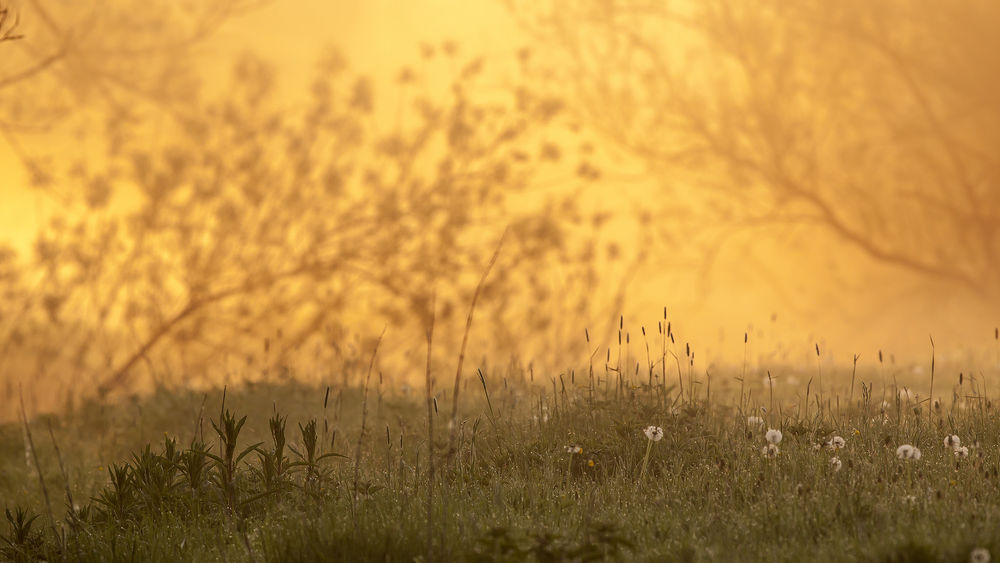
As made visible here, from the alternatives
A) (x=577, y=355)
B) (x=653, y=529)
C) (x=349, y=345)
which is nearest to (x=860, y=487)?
(x=653, y=529)

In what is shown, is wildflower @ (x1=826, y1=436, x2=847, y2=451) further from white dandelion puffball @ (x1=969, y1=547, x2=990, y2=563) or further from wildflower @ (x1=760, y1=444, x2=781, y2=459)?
white dandelion puffball @ (x1=969, y1=547, x2=990, y2=563)

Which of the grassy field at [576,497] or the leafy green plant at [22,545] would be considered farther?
the leafy green plant at [22,545]

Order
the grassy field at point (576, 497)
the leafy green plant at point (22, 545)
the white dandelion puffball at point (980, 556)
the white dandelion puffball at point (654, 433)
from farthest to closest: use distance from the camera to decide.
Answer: the white dandelion puffball at point (654, 433), the leafy green plant at point (22, 545), the grassy field at point (576, 497), the white dandelion puffball at point (980, 556)

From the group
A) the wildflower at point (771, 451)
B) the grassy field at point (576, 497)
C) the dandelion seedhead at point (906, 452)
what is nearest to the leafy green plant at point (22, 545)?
the grassy field at point (576, 497)

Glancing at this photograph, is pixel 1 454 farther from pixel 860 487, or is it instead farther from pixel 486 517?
pixel 860 487

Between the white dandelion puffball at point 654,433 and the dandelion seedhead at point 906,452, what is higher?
the white dandelion puffball at point 654,433

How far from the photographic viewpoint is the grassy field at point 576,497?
3.86m

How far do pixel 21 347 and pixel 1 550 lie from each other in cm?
665

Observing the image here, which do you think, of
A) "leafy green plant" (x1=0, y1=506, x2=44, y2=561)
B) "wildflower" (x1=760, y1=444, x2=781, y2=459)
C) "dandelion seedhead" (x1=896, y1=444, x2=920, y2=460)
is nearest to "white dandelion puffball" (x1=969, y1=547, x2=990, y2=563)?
"dandelion seedhead" (x1=896, y1=444, x2=920, y2=460)

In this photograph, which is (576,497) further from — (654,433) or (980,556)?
(980,556)

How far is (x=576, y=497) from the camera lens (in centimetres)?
500

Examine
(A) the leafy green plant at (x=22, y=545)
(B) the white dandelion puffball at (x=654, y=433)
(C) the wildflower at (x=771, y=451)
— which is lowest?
(A) the leafy green plant at (x=22, y=545)

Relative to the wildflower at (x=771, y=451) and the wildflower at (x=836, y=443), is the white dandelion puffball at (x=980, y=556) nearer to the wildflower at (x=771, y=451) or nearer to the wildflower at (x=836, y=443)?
the wildflower at (x=771, y=451)

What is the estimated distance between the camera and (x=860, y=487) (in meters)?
4.52
